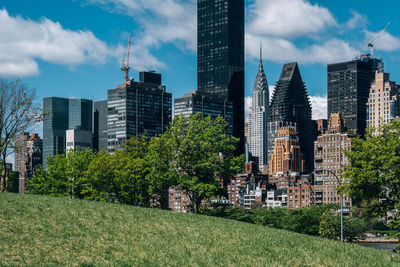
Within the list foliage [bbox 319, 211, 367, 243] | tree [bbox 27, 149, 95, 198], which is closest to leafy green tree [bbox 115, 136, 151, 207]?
tree [bbox 27, 149, 95, 198]

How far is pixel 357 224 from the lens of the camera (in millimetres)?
124250

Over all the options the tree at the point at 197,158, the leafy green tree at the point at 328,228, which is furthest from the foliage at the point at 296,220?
the tree at the point at 197,158

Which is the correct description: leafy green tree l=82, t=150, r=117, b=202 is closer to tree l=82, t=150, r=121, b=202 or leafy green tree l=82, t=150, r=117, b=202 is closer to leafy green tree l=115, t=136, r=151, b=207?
tree l=82, t=150, r=121, b=202

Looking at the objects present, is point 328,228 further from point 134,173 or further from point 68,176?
point 68,176

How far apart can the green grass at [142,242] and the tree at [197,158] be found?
81.1 feet

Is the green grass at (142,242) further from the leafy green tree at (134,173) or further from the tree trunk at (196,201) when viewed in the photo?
the leafy green tree at (134,173)

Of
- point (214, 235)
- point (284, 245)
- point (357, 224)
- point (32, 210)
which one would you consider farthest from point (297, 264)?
point (357, 224)

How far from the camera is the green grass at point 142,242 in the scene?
35.5m

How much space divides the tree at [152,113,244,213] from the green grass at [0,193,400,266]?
24.7 m

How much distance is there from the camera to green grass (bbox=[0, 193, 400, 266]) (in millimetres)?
35531

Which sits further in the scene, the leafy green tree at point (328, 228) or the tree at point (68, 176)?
the leafy green tree at point (328, 228)

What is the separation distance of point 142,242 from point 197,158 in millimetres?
37572

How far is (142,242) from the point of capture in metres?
40.1

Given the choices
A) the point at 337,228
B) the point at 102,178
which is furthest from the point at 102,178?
the point at 337,228
